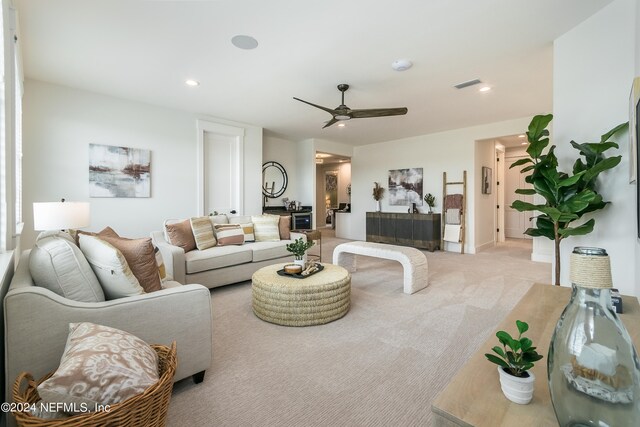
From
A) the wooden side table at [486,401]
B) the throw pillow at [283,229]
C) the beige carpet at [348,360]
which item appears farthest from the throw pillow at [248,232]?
the wooden side table at [486,401]

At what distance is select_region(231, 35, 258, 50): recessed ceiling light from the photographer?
2685mm

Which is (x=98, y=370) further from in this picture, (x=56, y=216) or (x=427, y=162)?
(x=427, y=162)

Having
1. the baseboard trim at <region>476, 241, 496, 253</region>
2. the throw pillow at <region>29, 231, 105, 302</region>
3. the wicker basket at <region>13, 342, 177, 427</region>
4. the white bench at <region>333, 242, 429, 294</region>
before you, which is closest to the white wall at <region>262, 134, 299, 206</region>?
the white bench at <region>333, 242, 429, 294</region>

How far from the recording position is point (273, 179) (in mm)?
6828

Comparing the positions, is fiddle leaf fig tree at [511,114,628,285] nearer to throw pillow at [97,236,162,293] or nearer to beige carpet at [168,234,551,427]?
beige carpet at [168,234,551,427]

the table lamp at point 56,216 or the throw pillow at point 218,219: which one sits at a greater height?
the table lamp at point 56,216

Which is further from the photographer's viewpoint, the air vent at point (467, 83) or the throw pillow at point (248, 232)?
the throw pillow at point (248, 232)

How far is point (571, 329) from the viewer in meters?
0.65

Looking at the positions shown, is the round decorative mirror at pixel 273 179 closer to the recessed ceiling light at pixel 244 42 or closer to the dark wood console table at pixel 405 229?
the dark wood console table at pixel 405 229

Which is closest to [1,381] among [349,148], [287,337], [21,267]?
[21,267]

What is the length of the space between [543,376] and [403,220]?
596 centimetres

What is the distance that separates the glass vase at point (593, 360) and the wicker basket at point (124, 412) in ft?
4.15

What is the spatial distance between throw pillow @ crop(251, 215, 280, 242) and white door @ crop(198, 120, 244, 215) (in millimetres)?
1281

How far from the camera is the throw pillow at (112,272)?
1.60m
